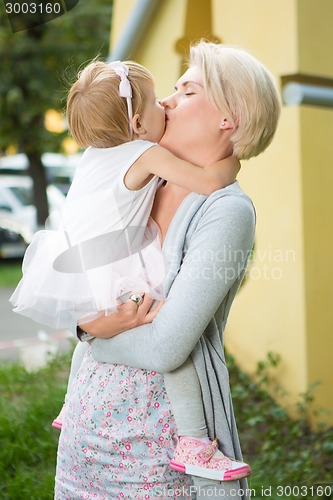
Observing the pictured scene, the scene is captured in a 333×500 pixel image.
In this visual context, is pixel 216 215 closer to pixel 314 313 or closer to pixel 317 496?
pixel 317 496

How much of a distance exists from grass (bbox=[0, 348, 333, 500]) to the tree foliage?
31.6 ft

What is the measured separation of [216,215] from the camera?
1.93 m

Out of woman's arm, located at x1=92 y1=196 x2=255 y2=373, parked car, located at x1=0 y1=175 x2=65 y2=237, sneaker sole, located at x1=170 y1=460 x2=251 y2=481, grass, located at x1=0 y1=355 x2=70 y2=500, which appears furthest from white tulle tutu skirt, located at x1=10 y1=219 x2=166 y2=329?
parked car, located at x1=0 y1=175 x2=65 y2=237

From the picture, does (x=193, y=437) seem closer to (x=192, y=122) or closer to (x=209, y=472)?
(x=209, y=472)

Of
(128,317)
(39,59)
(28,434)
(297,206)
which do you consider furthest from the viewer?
(39,59)

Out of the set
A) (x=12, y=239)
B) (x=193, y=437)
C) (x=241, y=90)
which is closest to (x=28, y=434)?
(x=193, y=437)

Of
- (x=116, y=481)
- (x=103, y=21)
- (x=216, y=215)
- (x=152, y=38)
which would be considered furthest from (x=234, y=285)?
(x=103, y=21)

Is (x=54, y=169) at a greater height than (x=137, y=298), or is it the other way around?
(x=137, y=298)

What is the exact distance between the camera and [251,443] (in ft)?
14.6

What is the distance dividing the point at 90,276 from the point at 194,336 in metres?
0.36

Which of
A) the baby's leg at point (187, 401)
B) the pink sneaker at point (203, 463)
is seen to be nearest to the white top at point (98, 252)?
the baby's leg at point (187, 401)

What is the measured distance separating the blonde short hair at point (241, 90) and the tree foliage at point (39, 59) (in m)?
12.1

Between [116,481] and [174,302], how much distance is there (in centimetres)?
53

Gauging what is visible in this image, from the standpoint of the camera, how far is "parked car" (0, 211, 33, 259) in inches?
603
